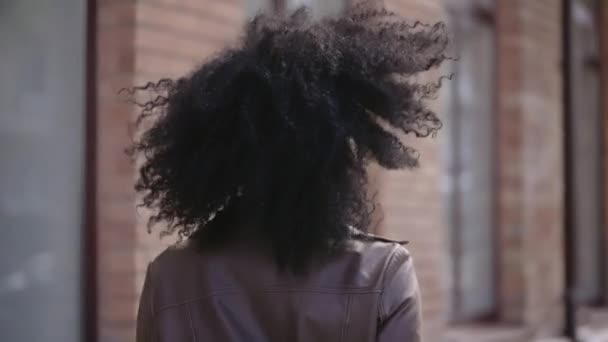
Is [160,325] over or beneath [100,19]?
beneath

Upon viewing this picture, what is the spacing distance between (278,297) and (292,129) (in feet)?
1.21

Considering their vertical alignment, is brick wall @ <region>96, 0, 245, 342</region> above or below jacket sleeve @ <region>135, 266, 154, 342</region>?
above

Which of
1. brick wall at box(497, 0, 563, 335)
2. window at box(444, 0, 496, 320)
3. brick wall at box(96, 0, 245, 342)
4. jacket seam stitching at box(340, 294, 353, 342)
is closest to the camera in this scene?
jacket seam stitching at box(340, 294, 353, 342)

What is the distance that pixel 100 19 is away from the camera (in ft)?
13.7

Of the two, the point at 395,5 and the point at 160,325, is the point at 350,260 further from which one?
the point at 395,5

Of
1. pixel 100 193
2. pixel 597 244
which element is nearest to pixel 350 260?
pixel 100 193

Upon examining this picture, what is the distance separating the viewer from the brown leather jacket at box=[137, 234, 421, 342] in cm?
217

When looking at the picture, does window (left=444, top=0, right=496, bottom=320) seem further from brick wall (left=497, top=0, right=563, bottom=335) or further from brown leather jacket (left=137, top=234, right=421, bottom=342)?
brown leather jacket (left=137, top=234, right=421, bottom=342)

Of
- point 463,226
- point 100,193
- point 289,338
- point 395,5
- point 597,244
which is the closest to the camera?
point 289,338

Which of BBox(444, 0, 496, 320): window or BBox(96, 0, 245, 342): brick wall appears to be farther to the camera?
BBox(444, 0, 496, 320): window

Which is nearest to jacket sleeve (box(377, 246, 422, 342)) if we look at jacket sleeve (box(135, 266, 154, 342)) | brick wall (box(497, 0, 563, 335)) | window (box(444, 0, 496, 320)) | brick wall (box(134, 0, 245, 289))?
jacket sleeve (box(135, 266, 154, 342))

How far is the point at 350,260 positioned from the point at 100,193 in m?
2.13

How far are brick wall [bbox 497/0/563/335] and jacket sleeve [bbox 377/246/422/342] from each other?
526cm

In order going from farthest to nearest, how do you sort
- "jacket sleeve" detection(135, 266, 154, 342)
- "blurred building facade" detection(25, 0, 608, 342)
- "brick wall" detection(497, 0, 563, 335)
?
"brick wall" detection(497, 0, 563, 335) < "blurred building facade" detection(25, 0, 608, 342) < "jacket sleeve" detection(135, 266, 154, 342)
